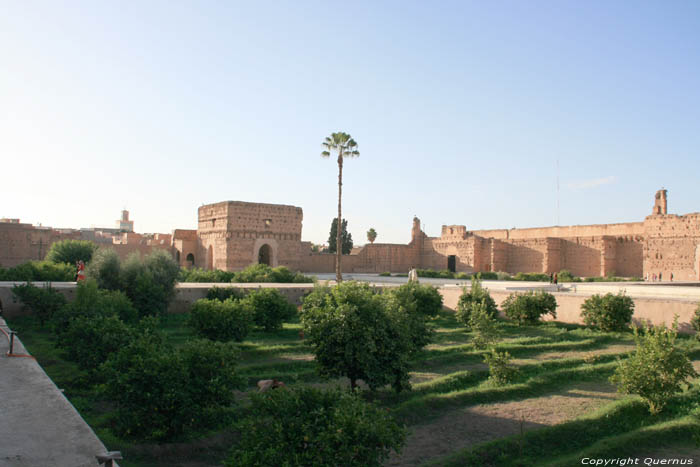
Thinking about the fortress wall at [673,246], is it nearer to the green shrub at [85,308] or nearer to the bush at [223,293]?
the bush at [223,293]

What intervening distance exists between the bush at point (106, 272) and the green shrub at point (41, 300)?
5.73 feet

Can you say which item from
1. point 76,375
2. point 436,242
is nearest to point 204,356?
point 76,375

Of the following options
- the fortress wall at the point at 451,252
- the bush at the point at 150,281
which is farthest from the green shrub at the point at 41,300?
the fortress wall at the point at 451,252

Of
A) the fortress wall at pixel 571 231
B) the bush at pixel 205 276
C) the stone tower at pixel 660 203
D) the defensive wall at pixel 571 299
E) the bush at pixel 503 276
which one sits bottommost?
the defensive wall at pixel 571 299

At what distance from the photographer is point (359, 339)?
8.55 metres

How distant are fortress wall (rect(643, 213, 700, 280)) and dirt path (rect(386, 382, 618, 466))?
21.9 meters

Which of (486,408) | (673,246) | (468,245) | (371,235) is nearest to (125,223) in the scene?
(371,235)

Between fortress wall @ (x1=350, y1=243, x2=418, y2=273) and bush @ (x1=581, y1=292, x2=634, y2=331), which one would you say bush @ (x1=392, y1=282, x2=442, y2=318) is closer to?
bush @ (x1=581, y1=292, x2=634, y2=331)

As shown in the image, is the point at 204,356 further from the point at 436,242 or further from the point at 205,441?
the point at 436,242

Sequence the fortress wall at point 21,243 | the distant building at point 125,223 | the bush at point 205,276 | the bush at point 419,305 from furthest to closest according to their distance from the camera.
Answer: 1. the distant building at point 125,223
2. the fortress wall at point 21,243
3. the bush at point 205,276
4. the bush at point 419,305

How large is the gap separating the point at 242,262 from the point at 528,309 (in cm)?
1545

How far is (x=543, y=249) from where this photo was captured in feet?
111

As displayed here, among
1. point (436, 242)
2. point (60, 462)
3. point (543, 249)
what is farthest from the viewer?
point (436, 242)

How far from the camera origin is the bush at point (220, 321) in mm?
12375
